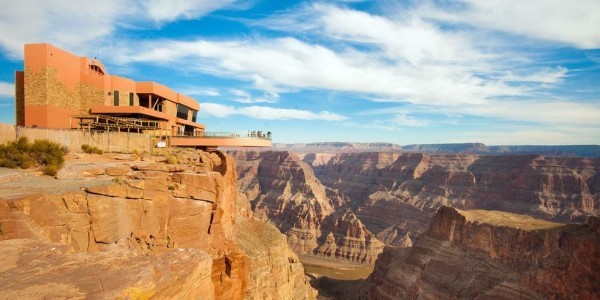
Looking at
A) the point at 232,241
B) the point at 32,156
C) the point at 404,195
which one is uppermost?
the point at 32,156

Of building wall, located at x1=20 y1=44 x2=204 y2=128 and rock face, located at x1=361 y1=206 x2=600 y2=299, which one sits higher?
building wall, located at x1=20 y1=44 x2=204 y2=128

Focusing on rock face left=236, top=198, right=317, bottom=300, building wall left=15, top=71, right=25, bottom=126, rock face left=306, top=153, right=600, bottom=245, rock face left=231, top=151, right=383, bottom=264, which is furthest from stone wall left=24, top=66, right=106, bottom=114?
rock face left=306, top=153, right=600, bottom=245

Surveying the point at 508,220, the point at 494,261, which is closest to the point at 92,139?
the point at 494,261

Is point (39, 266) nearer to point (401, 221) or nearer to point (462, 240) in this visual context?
point (462, 240)

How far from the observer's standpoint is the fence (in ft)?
58.0

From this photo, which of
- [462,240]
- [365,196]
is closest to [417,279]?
[462,240]

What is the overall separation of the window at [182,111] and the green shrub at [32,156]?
24550mm

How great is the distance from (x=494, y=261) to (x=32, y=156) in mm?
43924

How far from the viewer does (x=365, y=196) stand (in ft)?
469

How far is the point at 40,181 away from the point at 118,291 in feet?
27.4

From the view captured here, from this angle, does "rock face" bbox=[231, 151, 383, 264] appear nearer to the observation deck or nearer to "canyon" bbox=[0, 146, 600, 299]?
"canyon" bbox=[0, 146, 600, 299]

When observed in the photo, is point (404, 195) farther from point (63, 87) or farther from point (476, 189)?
point (63, 87)

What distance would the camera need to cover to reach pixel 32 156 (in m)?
15.6

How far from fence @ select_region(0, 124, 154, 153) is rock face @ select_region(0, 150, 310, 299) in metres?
3.13
